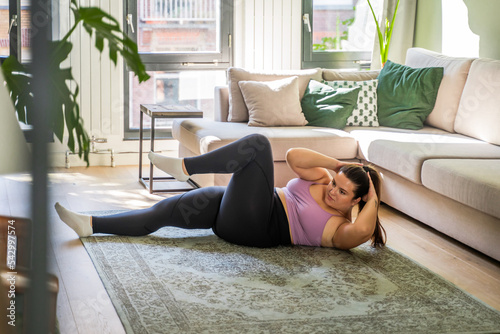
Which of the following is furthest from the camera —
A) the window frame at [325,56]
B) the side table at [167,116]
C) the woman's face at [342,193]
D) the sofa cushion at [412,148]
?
the window frame at [325,56]

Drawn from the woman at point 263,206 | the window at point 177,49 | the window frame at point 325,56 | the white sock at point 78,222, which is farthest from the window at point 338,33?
the white sock at point 78,222

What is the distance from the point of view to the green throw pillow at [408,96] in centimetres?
439

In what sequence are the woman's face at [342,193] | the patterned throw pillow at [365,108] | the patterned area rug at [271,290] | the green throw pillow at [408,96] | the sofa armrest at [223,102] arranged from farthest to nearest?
1. the sofa armrest at [223,102]
2. the patterned throw pillow at [365,108]
3. the green throw pillow at [408,96]
4. the woman's face at [342,193]
5. the patterned area rug at [271,290]

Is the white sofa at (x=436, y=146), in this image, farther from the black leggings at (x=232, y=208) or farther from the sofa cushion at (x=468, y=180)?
the black leggings at (x=232, y=208)

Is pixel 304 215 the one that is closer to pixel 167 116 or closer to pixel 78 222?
pixel 78 222

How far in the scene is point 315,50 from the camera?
5.55m

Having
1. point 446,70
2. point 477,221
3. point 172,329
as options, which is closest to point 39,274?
point 172,329

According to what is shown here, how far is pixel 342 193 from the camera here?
2.83 metres

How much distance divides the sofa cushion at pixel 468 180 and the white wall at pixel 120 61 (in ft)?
7.64

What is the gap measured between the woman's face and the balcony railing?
282cm

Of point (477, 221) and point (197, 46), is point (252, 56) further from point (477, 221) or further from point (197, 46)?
point (477, 221)

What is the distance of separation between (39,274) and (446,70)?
430cm

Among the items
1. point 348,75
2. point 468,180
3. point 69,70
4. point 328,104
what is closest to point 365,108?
point 328,104

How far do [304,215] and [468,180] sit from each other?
806 millimetres
